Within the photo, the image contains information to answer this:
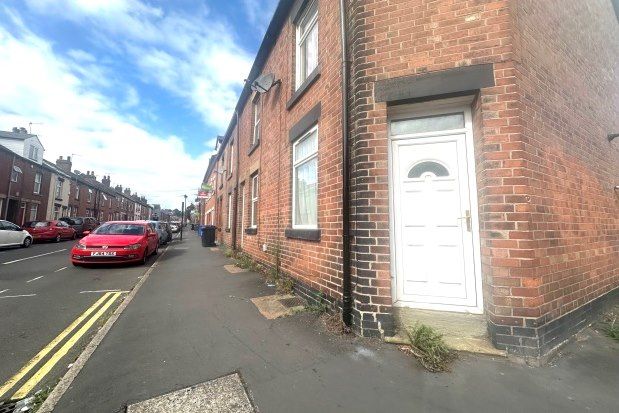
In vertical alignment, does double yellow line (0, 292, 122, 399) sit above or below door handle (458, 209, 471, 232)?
below

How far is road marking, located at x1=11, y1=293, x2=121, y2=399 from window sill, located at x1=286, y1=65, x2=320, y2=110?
5.01 meters

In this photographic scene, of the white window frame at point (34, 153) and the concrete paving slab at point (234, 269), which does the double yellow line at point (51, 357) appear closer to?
the concrete paving slab at point (234, 269)

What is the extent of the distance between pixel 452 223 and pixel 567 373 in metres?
1.74

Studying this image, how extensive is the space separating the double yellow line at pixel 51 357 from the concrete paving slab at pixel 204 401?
1281 mm

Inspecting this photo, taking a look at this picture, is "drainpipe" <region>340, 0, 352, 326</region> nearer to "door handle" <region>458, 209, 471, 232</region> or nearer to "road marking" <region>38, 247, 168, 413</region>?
"door handle" <region>458, 209, 471, 232</region>

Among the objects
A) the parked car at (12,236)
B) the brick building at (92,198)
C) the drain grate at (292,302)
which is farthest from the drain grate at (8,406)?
the brick building at (92,198)

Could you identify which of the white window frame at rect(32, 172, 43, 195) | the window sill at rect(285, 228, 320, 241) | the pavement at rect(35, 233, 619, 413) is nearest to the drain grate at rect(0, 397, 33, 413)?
the pavement at rect(35, 233, 619, 413)

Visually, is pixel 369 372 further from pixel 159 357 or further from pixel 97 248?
pixel 97 248

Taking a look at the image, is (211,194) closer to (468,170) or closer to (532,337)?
(468,170)

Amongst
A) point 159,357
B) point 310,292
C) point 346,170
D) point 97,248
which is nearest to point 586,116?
point 346,170

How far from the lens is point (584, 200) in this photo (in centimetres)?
425

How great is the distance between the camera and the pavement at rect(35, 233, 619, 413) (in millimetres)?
2277

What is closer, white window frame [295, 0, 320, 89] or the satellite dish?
white window frame [295, 0, 320, 89]

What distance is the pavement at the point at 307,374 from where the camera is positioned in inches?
89.7
